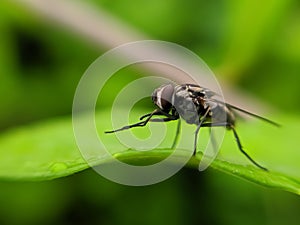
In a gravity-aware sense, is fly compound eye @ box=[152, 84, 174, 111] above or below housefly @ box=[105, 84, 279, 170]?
above

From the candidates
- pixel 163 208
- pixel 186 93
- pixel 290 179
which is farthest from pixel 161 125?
pixel 290 179

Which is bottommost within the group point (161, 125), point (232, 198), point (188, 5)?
point (232, 198)

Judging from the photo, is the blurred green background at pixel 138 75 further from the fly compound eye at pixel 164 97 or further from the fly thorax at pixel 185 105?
the fly compound eye at pixel 164 97

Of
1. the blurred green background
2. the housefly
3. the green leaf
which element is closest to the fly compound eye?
the housefly

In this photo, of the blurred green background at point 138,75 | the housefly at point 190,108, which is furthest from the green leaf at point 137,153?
the blurred green background at point 138,75

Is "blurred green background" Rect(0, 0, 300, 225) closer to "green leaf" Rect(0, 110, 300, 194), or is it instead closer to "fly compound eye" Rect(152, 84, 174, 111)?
"green leaf" Rect(0, 110, 300, 194)

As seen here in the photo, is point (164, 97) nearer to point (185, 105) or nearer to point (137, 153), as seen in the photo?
point (185, 105)

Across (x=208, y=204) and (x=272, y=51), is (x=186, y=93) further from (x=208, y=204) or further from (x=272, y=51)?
(x=272, y=51)
